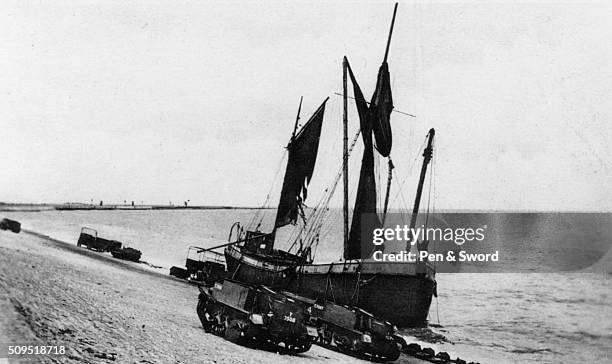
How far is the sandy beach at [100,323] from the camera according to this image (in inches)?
375

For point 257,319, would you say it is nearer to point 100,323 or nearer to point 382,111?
point 100,323

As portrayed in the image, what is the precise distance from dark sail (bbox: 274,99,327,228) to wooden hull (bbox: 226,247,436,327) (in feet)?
19.4

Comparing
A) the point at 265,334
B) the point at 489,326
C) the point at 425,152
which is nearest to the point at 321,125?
the point at 425,152

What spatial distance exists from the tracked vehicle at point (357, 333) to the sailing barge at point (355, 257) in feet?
13.9

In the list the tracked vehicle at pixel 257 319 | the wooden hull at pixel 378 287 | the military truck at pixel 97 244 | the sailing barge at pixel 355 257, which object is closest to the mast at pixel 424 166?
the sailing barge at pixel 355 257

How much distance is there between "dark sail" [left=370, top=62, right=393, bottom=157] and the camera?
80.7ft

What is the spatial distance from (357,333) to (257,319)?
13.3ft

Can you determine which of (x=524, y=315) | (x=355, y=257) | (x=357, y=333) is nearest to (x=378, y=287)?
(x=355, y=257)

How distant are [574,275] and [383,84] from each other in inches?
1320

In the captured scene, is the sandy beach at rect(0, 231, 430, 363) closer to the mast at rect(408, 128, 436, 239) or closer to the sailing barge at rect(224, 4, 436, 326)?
the sailing barge at rect(224, 4, 436, 326)

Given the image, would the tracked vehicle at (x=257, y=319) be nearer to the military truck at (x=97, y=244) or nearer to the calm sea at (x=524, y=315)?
the calm sea at (x=524, y=315)

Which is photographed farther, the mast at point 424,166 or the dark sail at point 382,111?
the dark sail at point 382,111

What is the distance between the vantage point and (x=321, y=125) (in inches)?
1109

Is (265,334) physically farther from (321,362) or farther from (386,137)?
(386,137)
